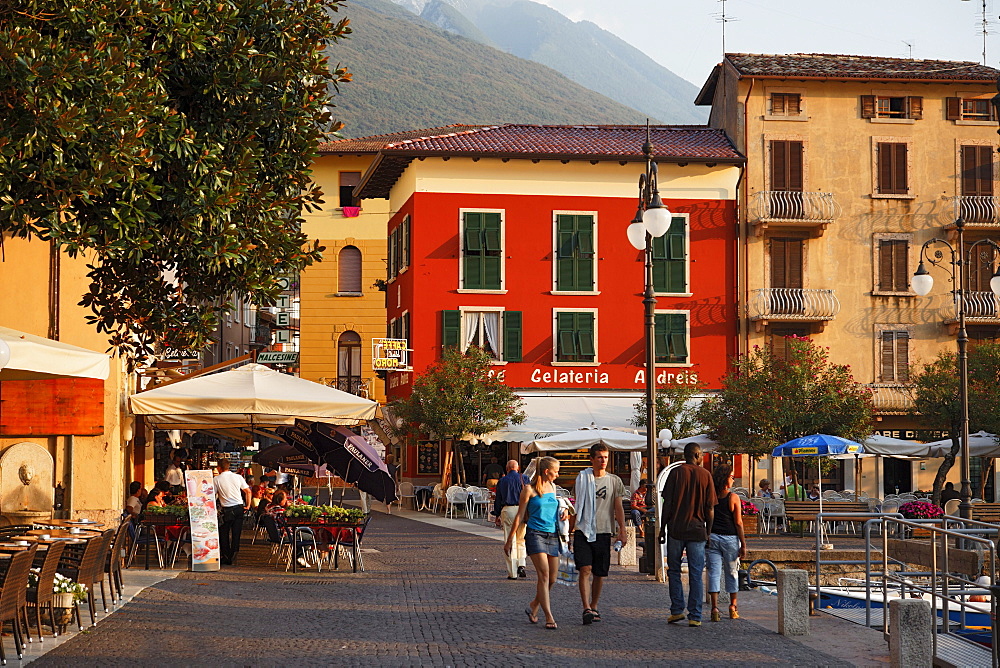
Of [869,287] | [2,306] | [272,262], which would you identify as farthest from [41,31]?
[869,287]

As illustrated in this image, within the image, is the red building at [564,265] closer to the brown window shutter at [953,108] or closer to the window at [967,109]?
the brown window shutter at [953,108]

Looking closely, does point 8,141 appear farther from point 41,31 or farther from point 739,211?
point 739,211

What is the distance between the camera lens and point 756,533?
2823 centimetres

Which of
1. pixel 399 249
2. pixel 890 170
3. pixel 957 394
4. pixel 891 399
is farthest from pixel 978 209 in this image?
pixel 399 249

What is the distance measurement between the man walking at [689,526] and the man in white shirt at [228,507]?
806 cm

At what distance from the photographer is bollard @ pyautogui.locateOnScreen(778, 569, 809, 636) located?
37.5 feet

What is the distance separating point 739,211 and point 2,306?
2687 centimetres

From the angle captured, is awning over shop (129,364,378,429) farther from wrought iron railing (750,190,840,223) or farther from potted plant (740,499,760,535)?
wrought iron railing (750,190,840,223)

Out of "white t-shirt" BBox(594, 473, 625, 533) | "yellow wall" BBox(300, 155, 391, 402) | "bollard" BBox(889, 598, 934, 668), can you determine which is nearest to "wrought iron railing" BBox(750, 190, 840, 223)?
"yellow wall" BBox(300, 155, 391, 402)

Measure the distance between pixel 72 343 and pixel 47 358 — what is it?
28.2 ft

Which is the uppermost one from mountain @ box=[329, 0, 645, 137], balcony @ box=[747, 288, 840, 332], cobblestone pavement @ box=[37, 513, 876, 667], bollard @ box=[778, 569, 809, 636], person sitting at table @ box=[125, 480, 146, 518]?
mountain @ box=[329, 0, 645, 137]

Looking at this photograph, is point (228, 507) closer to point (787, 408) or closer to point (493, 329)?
point (787, 408)

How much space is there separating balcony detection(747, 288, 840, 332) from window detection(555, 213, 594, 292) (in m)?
5.08

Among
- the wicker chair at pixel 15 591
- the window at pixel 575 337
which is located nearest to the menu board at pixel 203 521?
the wicker chair at pixel 15 591
